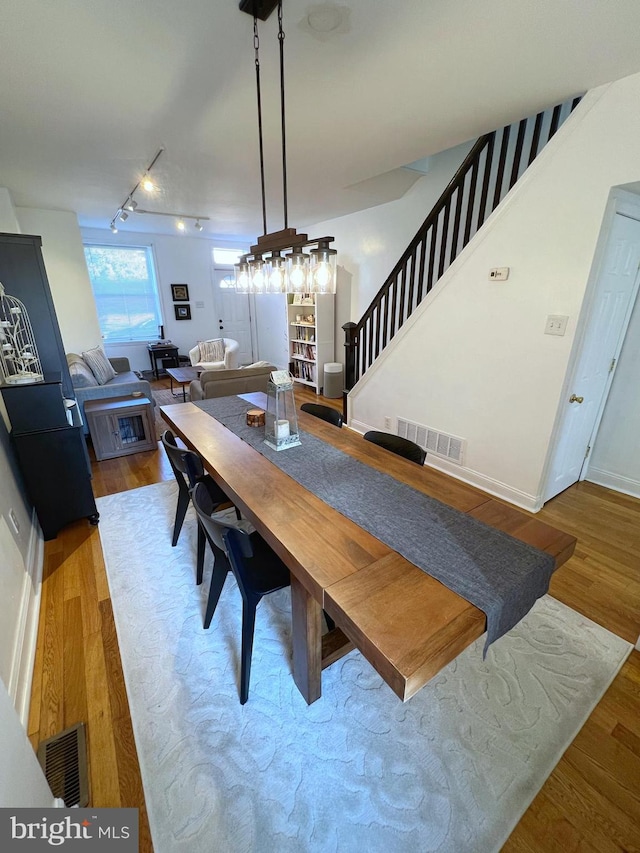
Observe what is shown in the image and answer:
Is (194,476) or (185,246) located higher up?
(185,246)

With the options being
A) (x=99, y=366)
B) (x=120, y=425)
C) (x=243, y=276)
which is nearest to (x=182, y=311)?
(x=99, y=366)

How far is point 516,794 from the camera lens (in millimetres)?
1175

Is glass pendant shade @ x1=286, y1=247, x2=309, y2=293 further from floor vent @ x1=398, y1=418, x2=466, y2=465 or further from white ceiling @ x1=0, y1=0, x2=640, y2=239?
floor vent @ x1=398, y1=418, x2=466, y2=465

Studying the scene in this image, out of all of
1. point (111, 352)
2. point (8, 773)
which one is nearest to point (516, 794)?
point (8, 773)

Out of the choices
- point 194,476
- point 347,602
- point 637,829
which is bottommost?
point 637,829

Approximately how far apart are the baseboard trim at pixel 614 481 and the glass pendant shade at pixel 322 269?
9.22ft

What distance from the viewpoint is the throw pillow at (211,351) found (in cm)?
626

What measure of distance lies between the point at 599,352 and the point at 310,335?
417 centimetres

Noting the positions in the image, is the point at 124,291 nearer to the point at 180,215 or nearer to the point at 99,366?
the point at 180,215

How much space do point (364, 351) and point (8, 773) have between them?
3838 mm

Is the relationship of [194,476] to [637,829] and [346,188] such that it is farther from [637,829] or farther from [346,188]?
[346,188]

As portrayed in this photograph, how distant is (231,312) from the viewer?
7.61 metres

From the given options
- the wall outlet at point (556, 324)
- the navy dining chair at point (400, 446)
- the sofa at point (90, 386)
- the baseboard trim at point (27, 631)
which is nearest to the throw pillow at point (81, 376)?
the sofa at point (90, 386)

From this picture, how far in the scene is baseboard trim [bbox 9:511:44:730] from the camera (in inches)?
55.4
